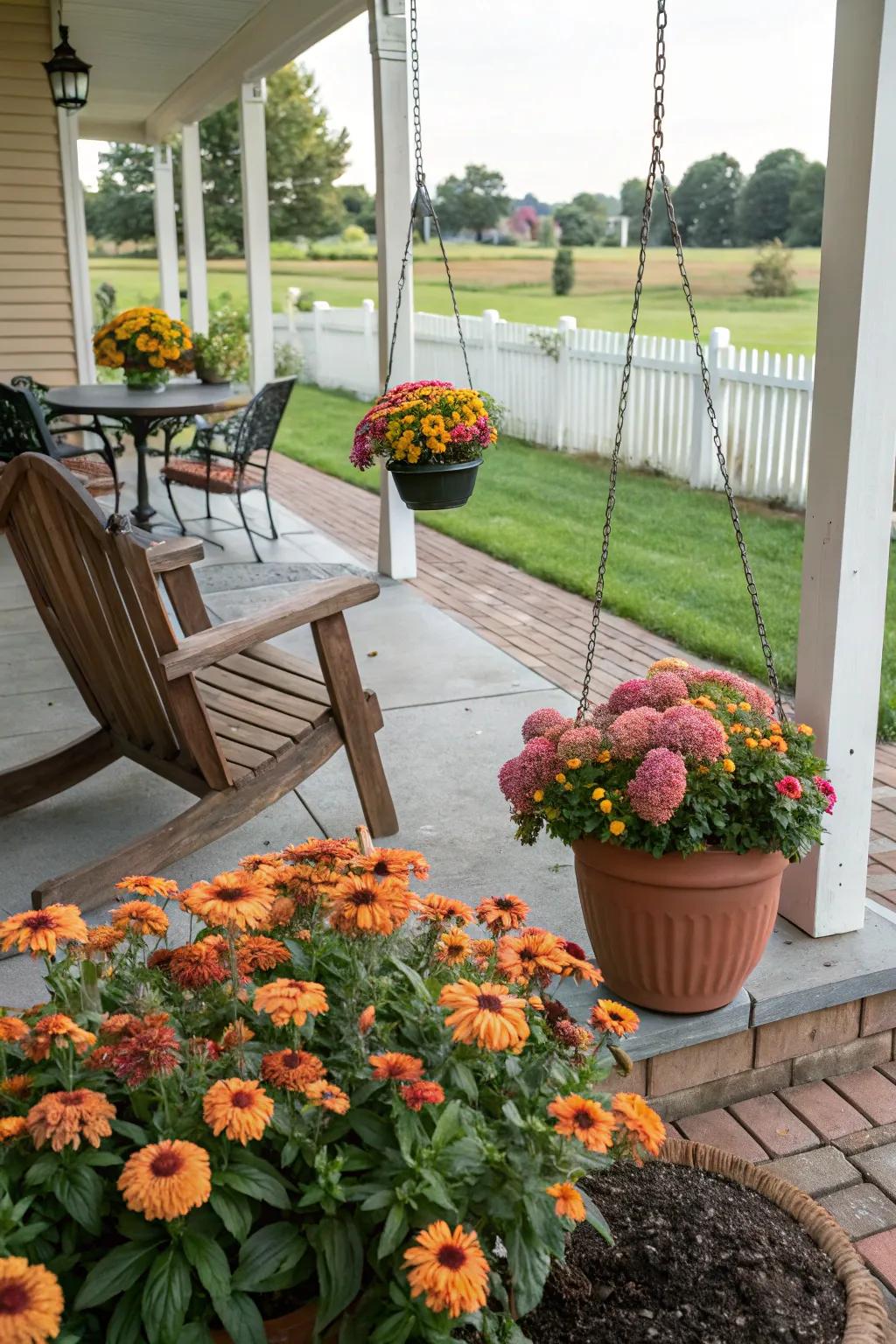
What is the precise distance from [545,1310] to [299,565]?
467 cm

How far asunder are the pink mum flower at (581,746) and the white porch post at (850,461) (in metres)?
0.52

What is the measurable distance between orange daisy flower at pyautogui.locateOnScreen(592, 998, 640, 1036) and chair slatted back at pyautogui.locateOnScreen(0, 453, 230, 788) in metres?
1.28

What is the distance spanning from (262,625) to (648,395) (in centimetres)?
659

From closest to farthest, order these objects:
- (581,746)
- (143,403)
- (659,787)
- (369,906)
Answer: (369,906)
(659,787)
(581,746)
(143,403)

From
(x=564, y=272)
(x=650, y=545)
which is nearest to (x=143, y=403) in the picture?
(x=650, y=545)

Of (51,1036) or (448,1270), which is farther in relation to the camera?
(51,1036)

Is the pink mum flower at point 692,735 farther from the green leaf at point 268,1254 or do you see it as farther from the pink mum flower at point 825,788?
the green leaf at point 268,1254

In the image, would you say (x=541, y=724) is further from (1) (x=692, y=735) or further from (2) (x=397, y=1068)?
(2) (x=397, y=1068)

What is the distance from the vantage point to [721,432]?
307 inches

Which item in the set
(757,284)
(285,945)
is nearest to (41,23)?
(285,945)

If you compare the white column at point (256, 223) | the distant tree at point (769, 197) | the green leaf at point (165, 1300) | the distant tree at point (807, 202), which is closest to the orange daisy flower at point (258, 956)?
the green leaf at point (165, 1300)

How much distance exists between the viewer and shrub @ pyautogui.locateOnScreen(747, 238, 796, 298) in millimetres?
18250

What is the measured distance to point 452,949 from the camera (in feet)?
5.01

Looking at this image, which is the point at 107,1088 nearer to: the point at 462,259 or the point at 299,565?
the point at 299,565
